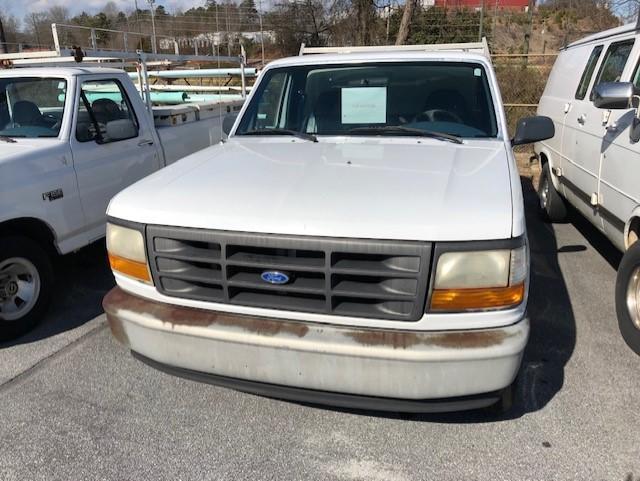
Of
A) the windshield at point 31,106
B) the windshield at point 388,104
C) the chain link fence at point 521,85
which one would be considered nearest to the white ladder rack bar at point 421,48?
the windshield at point 388,104

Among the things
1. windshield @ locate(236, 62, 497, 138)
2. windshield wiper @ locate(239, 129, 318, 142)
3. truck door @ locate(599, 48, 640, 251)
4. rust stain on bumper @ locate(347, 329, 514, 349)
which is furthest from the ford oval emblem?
truck door @ locate(599, 48, 640, 251)

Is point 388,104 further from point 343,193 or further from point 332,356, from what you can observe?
point 332,356

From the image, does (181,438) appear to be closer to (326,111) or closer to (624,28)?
(326,111)

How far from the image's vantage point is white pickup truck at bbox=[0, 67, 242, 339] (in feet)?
12.4

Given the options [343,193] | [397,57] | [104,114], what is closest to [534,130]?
[397,57]

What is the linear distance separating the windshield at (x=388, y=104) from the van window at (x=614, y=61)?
1.62 m

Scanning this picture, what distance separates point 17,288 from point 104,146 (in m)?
1.43

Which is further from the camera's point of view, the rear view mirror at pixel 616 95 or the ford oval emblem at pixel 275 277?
the rear view mirror at pixel 616 95

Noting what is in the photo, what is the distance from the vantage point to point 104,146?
464 centimetres

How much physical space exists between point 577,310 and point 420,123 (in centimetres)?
189

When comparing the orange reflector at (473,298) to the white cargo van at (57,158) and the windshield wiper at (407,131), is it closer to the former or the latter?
the windshield wiper at (407,131)

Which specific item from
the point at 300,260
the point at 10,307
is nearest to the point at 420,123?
the point at 300,260

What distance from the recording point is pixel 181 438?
274 centimetres

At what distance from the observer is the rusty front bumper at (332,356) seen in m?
2.22
